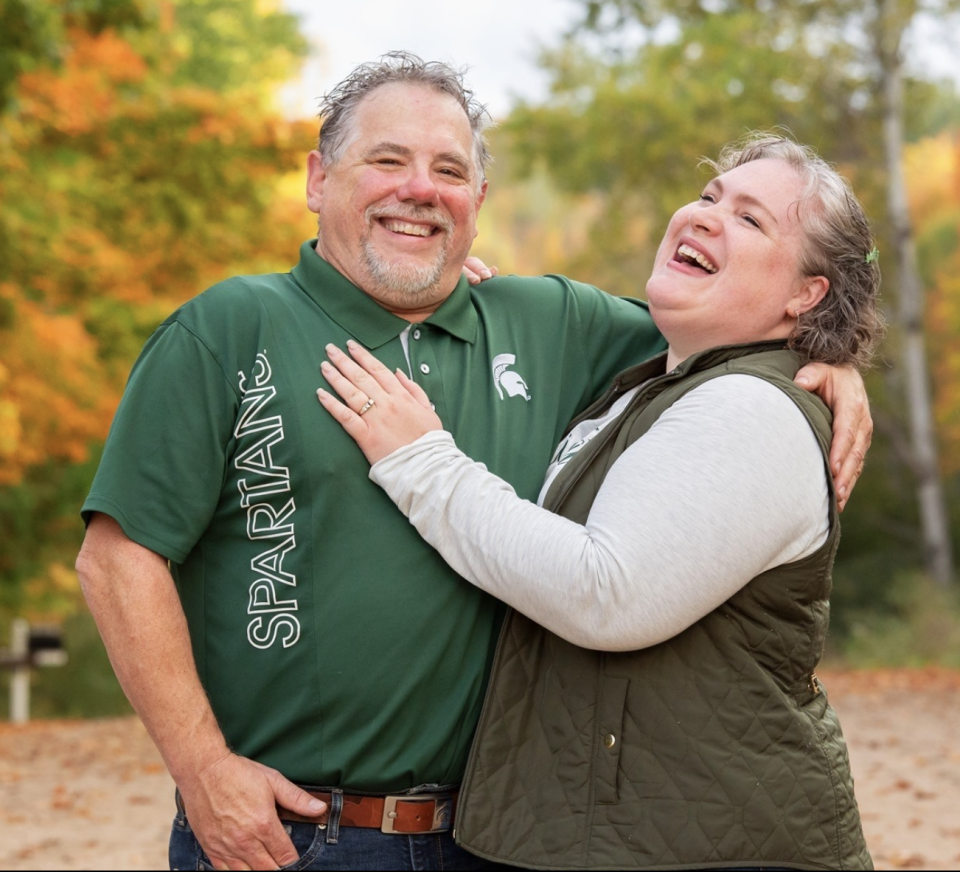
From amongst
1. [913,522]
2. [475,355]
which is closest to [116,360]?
[475,355]

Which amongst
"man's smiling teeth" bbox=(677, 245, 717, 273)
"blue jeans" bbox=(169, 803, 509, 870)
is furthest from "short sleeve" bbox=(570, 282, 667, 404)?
"blue jeans" bbox=(169, 803, 509, 870)

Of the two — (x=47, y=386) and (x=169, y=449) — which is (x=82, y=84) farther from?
(x=169, y=449)

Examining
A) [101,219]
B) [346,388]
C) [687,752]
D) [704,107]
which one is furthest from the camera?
[704,107]

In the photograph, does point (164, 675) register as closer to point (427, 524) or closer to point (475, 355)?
point (427, 524)

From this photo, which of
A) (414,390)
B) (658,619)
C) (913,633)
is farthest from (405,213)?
(913,633)

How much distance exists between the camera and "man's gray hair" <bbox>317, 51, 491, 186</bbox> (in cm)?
290

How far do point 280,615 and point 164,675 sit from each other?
0.27 m

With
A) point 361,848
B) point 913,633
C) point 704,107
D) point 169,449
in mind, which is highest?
point 704,107

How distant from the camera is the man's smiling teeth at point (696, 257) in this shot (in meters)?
2.78

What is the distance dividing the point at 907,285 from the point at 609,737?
1501 cm

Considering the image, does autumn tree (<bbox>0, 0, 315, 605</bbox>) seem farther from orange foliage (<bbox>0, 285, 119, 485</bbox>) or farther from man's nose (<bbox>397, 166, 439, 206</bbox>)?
man's nose (<bbox>397, 166, 439, 206</bbox>)

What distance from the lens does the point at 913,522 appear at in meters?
19.9

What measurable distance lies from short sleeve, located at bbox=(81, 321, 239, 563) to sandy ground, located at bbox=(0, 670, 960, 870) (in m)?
4.45

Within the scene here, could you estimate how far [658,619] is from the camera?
227cm
